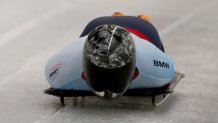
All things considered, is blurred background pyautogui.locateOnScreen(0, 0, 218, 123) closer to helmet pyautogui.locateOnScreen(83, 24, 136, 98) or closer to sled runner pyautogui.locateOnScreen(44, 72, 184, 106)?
sled runner pyautogui.locateOnScreen(44, 72, 184, 106)

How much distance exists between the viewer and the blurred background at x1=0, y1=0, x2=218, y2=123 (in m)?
3.23

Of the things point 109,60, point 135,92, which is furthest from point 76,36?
point 109,60

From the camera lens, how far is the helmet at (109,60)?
2768 mm

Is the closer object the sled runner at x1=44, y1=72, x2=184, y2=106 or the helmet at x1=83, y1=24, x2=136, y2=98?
the helmet at x1=83, y1=24, x2=136, y2=98

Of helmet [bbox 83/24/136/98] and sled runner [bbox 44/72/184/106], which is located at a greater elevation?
helmet [bbox 83/24/136/98]

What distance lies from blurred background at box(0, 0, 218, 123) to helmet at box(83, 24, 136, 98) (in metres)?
0.34

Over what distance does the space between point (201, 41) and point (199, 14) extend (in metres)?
1.24

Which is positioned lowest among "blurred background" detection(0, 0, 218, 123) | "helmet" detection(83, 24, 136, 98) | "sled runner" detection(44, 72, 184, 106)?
"blurred background" detection(0, 0, 218, 123)

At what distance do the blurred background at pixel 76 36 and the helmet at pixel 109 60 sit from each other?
340 millimetres

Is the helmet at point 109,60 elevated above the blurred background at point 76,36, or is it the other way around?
the helmet at point 109,60

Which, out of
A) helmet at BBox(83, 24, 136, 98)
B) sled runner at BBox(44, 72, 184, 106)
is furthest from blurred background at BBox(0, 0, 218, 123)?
helmet at BBox(83, 24, 136, 98)

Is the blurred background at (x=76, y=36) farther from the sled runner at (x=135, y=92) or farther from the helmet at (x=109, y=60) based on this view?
the helmet at (x=109, y=60)

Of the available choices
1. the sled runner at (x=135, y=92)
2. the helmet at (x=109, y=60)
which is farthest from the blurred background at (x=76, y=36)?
the helmet at (x=109, y=60)

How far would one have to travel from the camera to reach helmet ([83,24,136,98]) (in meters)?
2.77
